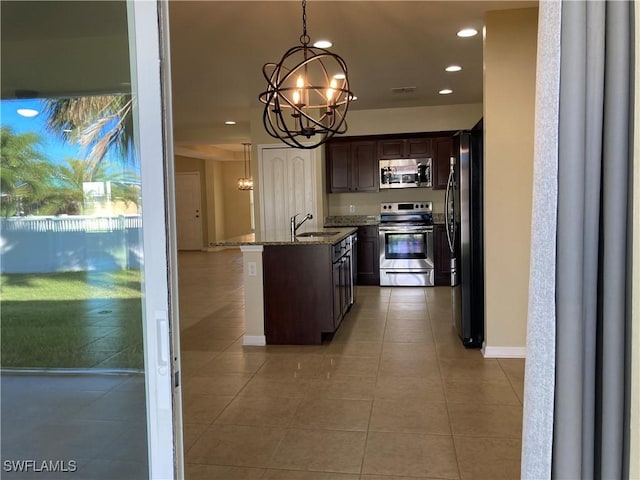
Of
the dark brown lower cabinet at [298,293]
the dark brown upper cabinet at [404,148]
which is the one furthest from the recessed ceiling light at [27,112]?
the dark brown upper cabinet at [404,148]

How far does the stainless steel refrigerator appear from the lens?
410 centimetres

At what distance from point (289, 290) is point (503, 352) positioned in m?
1.85

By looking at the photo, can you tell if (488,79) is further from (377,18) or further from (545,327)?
(545,327)

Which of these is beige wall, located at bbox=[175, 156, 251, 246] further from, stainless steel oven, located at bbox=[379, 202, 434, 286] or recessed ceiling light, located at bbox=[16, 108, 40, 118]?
recessed ceiling light, located at bbox=[16, 108, 40, 118]

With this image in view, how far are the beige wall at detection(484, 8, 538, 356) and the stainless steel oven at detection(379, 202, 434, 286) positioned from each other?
133 inches

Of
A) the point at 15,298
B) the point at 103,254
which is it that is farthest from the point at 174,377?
the point at 15,298

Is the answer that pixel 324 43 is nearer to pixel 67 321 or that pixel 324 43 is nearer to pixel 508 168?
pixel 508 168

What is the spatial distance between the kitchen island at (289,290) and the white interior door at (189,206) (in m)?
9.27

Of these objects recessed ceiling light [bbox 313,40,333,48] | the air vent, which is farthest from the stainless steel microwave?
recessed ceiling light [bbox 313,40,333,48]

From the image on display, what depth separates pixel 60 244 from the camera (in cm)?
146

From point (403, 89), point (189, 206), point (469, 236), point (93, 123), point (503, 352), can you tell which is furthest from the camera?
point (189, 206)

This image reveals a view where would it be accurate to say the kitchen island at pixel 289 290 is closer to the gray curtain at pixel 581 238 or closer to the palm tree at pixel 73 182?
the palm tree at pixel 73 182

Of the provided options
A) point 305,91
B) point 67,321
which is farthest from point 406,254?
point 67,321

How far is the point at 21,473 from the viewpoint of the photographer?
A: 1670 millimetres
